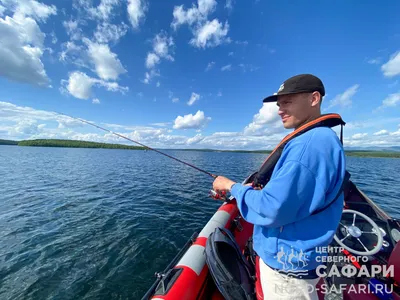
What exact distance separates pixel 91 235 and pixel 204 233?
4591mm

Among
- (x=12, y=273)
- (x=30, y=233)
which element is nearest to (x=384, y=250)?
(x=12, y=273)

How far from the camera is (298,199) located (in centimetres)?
120

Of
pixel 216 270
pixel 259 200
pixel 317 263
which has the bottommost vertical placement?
pixel 216 270

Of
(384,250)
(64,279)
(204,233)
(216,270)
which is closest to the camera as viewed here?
(216,270)

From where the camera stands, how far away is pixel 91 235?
6.11 m

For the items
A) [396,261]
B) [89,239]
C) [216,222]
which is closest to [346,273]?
[396,261]

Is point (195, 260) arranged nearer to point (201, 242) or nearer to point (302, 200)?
point (201, 242)

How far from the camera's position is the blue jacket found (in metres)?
1.20

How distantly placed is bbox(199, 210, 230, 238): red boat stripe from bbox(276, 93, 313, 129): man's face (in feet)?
10.5

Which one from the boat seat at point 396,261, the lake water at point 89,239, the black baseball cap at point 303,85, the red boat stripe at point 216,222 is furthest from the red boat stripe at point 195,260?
the boat seat at point 396,261

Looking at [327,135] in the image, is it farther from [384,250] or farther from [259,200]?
[384,250]

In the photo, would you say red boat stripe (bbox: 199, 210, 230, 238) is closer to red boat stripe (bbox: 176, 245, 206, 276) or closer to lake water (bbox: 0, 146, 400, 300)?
red boat stripe (bbox: 176, 245, 206, 276)

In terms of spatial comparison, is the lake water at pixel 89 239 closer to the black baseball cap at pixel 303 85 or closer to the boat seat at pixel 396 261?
the boat seat at pixel 396 261

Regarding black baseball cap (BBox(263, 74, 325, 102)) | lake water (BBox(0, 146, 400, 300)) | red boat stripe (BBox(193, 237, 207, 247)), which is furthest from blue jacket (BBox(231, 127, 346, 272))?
lake water (BBox(0, 146, 400, 300))
